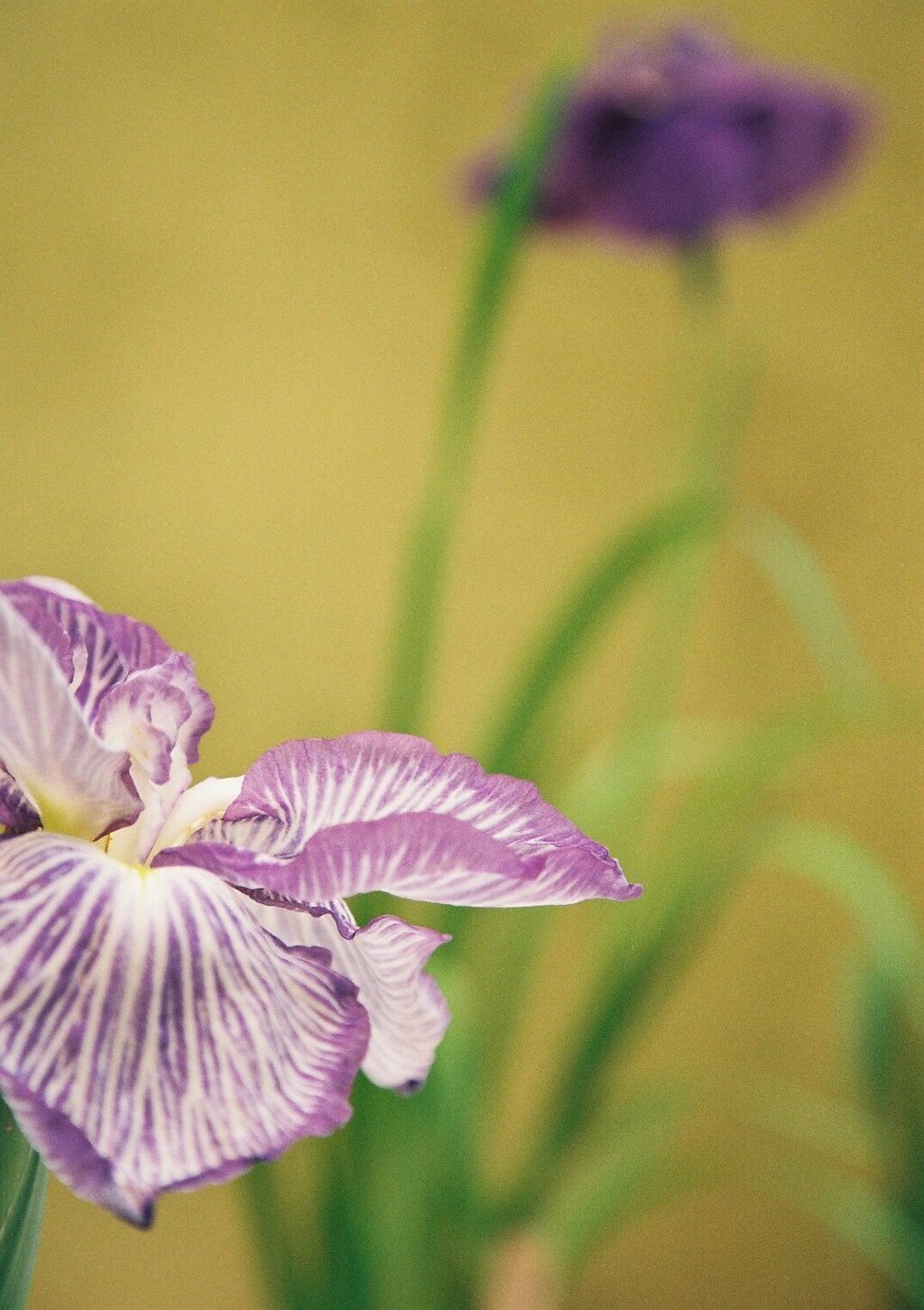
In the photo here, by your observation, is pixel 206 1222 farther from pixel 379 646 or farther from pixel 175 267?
pixel 175 267

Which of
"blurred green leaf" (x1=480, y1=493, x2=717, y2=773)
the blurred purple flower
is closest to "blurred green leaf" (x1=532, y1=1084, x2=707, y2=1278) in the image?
"blurred green leaf" (x1=480, y1=493, x2=717, y2=773)

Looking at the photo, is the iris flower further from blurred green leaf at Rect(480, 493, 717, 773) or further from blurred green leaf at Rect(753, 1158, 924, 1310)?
blurred green leaf at Rect(753, 1158, 924, 1310)

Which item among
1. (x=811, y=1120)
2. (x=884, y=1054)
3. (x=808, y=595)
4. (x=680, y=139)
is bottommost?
(x=811, y=1120)

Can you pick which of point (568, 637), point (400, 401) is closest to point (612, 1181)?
point (568, 637)

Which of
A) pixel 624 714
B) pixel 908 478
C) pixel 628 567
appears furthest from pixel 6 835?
pixel 908 478

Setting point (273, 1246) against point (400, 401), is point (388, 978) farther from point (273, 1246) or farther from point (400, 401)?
point (400, 401)

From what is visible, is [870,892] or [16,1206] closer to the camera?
[16,1206]

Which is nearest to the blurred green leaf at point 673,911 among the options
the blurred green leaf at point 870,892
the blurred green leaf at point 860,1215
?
the blurred green leaf at point 870,892
